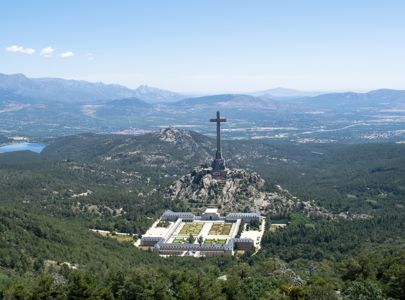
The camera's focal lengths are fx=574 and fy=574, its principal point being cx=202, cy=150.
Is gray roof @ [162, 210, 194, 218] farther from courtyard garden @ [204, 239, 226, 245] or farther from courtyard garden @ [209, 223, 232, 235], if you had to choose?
courtyard garden @ [204, 239, 226, 245]

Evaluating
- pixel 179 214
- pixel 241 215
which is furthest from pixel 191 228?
pixel 241 215

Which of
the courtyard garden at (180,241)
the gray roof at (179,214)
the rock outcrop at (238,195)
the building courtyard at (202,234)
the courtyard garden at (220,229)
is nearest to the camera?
the building courtyard at (202,234)

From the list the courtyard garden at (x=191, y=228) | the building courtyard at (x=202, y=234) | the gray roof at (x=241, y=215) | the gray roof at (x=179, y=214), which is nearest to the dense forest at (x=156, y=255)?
the building courtyard at (x=202, y=234)

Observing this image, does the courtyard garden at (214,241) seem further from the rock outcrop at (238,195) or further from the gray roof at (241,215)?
the rock outcrop at (238,195)

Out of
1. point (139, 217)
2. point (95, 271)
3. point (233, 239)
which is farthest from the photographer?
point (139, 217)

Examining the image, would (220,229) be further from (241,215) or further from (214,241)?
(241,215)

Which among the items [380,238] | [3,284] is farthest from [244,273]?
[380,238]

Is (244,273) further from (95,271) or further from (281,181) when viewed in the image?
(281,181)
